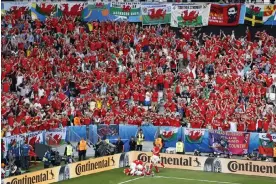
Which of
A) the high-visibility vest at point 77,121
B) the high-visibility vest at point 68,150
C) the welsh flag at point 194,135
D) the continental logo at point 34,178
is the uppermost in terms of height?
the high-visibility vest at point 77,121

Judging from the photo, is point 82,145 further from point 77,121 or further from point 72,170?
point 77,121

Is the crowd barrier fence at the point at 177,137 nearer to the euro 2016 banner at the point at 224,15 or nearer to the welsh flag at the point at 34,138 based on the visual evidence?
the welsh flag at the point at 34,138

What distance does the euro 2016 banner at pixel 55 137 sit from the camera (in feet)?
110

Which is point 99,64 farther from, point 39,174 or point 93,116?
point 39,174

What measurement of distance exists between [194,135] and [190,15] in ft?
44.5

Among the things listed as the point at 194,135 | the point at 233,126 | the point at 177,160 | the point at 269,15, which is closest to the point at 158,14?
the point at 269,15

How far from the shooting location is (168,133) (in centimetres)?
3606

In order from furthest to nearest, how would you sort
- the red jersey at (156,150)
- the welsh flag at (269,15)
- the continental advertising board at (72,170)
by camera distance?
1. the welsh flag at (269,15)
2. the red jersey at (156,150)
3. the continental advertising board at (72,170)

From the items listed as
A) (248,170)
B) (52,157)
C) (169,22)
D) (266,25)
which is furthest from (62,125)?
(266,25)

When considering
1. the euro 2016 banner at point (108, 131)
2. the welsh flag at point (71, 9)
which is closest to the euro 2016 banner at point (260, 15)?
the welsh flag at point (71, 9)

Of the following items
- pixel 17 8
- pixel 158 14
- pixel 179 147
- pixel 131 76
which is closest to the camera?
pixel 179 147

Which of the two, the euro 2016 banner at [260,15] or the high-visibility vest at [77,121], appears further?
A: the euro 2016 banner at [260,15]

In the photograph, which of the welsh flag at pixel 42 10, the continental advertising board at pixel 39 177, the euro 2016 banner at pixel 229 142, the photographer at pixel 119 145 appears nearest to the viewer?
the continental advertising board at pixel 39 177

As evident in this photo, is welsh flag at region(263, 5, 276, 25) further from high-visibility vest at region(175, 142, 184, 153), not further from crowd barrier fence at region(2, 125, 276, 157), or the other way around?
high-visibility vest at region(175, 142, 184, 153)
